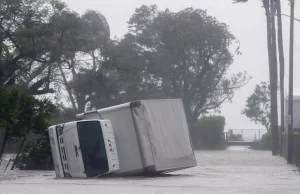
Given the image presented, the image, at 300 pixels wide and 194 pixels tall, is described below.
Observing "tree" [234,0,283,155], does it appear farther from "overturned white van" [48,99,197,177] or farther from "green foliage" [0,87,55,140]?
"overturned white van" [48,99,197,177]

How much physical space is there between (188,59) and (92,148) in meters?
43.3

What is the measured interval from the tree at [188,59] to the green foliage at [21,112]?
37.3 m

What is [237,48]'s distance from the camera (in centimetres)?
6388

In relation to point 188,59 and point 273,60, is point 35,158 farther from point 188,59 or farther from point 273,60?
point 188,59

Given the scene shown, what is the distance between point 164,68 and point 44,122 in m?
38.1

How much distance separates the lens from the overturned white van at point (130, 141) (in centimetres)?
1909

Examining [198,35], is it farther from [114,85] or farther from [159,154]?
[159,154]

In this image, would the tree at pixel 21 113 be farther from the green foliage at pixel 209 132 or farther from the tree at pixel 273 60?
the green foliage at pixel 209 132

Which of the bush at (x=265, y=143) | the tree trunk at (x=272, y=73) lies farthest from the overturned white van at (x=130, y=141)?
the bush at (x=265, y=143)

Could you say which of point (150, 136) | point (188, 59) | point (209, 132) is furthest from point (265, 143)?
point (150, 136)

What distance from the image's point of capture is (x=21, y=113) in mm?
23203

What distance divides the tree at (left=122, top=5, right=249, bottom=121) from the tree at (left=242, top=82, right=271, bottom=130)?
20.3ft

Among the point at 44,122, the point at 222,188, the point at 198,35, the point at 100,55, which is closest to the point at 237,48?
the point at 198,35

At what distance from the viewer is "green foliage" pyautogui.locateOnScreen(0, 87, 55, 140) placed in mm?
22672
